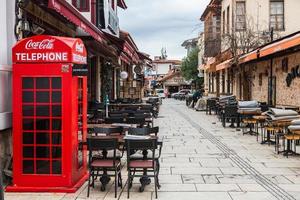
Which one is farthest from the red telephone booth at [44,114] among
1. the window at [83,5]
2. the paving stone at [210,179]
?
the window at [83,5]

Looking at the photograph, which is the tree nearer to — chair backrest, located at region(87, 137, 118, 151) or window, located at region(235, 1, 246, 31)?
window, located at region(235, 1, 246, 31)

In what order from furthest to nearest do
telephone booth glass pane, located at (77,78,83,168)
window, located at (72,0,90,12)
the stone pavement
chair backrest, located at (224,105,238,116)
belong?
window, located at (72,0,90,12) < chair backrest, located at (224,105,238,116) < telephone booth glass pane, located at (77,78,83,168) < the stone pavement

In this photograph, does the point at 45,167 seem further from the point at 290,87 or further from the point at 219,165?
the point at 290,87

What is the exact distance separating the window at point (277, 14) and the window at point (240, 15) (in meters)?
1.84

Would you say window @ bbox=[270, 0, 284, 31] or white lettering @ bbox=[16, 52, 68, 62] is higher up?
window @ bbox=[270, 0, 284, 31]

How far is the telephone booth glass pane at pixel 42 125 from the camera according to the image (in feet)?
26.8

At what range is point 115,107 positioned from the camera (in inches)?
812

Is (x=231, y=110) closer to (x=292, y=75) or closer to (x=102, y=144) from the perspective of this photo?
(x=292, y=75)

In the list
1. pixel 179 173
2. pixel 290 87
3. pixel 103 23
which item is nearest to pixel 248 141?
pixel 290 87

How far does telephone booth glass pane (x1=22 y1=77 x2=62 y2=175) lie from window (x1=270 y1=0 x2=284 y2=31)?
1022 inches

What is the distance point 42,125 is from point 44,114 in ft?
0.64

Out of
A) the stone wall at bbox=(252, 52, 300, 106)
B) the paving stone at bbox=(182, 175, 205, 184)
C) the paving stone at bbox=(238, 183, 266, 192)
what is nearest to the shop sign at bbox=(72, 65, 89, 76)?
the paving stone at bbox=(182, 175, 205, 184)

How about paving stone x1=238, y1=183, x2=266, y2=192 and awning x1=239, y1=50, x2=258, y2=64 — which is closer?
paving stone x1=238, y1=183, x2=266, y2=192

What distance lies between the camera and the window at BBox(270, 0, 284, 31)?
3186cm
